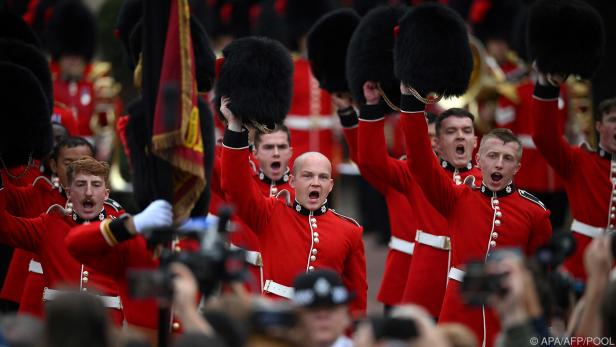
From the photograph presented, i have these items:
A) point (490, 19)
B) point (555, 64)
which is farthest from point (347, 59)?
point (490, 19)

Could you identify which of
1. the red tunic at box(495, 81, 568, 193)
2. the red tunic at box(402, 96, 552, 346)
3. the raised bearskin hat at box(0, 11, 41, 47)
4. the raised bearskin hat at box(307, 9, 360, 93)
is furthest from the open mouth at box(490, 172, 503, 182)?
the red tunic at box(495, 81, 568, 193)

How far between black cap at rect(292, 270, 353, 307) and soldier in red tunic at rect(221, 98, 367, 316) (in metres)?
1.38

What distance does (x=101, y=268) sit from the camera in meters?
5.78

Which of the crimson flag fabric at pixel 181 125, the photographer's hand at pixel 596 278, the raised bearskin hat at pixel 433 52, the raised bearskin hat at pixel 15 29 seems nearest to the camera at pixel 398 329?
the photographer's hand at pixel 596 278

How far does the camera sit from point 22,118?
22.5 ft

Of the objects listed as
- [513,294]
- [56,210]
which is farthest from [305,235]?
[513,294]

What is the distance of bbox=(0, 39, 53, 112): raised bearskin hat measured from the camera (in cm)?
752

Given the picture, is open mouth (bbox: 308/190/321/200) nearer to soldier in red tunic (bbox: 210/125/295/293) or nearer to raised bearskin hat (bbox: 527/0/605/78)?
soldier in red tunic (bbox: 210/125/295/293)

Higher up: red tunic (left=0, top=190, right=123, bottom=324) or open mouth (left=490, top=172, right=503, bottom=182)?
open mouth (left=490, top=172, right=503, bottom=182)

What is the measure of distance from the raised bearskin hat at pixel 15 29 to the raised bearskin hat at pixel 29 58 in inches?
8.0

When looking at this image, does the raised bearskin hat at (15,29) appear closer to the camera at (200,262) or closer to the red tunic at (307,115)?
the red tunic at (307,115)

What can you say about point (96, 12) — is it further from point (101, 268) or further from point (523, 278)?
point (523, 278)

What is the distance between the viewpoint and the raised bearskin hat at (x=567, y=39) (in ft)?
22.9

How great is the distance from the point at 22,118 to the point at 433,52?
1.85 meters
